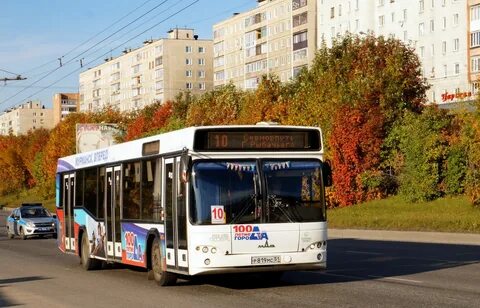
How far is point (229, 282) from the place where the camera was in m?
17.4

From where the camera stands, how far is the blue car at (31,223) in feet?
139

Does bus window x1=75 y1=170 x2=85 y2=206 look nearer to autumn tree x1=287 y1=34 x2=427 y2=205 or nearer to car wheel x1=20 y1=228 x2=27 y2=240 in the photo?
car wheel x1=20 y1=228 x2=27 y2=240

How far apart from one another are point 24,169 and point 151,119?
1589 inches

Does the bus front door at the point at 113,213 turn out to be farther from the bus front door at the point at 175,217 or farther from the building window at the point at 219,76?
the building window at the point at 219,76

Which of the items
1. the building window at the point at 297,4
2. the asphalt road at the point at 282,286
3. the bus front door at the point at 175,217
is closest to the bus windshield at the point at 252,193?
the bus front door at the point at 175,217

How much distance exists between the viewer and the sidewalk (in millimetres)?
31670

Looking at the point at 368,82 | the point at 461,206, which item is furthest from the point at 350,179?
the point at 461,206

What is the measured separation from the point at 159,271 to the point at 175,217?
64.9 inches

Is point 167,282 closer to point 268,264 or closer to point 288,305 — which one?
point 268,264

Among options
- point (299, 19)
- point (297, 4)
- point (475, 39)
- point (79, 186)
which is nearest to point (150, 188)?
point (79, 186)

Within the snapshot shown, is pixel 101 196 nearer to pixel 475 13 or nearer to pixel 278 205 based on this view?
pixel 278 205

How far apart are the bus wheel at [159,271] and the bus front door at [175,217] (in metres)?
0.55

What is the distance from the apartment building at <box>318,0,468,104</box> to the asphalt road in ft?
218

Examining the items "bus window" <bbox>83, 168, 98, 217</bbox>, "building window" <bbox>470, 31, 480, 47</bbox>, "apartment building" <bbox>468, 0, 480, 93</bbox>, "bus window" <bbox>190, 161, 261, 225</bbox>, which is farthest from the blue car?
"building window" <bbox>470, 31, 480, 47</bbox>
